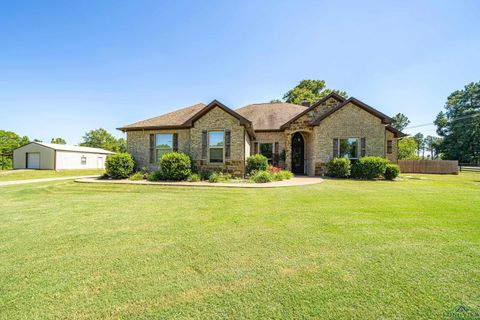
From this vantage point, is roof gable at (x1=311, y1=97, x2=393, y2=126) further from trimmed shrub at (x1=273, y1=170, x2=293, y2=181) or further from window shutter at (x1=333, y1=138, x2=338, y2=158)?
trimmed shrub at (x1=273, y1=170, x2=293, y2=181)

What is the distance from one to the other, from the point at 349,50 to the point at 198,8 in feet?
32.2

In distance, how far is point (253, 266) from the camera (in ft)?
9.66

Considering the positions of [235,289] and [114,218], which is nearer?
[235,289]

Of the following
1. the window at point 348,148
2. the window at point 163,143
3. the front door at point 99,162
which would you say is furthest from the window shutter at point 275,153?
the front door at point 99,162

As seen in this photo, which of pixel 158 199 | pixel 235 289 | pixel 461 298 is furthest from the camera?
pixel 158 199

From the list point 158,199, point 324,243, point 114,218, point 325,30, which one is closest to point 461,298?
point 324,243

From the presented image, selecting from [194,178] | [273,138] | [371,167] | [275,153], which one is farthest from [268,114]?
[194,178]

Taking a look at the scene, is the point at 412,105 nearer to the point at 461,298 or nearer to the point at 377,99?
the point at 377,99

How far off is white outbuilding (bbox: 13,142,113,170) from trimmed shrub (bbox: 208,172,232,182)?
2492 cm

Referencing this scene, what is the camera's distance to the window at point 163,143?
1477 cm

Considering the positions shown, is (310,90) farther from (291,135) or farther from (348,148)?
(348,148)

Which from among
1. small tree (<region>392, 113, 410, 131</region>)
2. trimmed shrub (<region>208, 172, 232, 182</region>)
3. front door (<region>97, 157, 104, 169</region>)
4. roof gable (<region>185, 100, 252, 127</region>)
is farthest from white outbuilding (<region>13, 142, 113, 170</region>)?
small tree (<region>392, 113, 410, 131</region>)

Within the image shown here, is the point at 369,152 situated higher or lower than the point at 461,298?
higher

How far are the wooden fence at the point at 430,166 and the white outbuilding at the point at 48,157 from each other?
40.8 m
